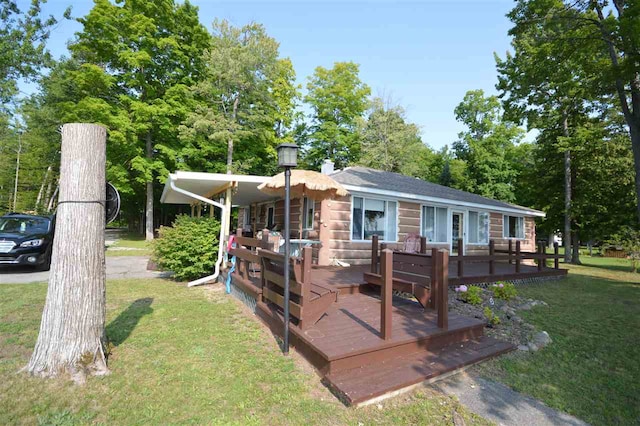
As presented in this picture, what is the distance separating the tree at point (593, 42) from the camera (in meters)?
8.44

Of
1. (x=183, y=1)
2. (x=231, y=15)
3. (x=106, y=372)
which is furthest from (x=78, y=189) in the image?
(x=183, y=1)

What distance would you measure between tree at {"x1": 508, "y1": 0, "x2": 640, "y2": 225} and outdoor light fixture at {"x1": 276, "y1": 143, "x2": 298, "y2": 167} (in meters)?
9.51

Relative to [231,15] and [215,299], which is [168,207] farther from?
[215,299]

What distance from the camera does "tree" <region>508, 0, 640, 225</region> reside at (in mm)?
8438

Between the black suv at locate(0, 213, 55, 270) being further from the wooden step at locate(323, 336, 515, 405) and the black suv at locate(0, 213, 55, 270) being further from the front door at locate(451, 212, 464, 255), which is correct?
the front door at locate(451, 212, 464, 255)

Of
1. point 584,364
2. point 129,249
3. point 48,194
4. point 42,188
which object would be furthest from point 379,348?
point 48,194

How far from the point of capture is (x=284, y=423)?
2.51m

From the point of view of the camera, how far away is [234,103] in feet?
66.5

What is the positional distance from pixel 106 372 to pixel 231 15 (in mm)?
22953

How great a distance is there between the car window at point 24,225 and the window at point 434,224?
12.5 m

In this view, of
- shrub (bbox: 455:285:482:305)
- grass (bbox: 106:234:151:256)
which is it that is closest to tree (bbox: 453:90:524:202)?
shrub (bbox: 455:285:482:305)

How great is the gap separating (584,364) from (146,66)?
80.1 ft

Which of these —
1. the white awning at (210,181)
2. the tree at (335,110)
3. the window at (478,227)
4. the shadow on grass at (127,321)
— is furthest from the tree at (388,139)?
the shadow on grass at (127,321)

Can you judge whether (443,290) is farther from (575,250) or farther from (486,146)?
(486,146)
